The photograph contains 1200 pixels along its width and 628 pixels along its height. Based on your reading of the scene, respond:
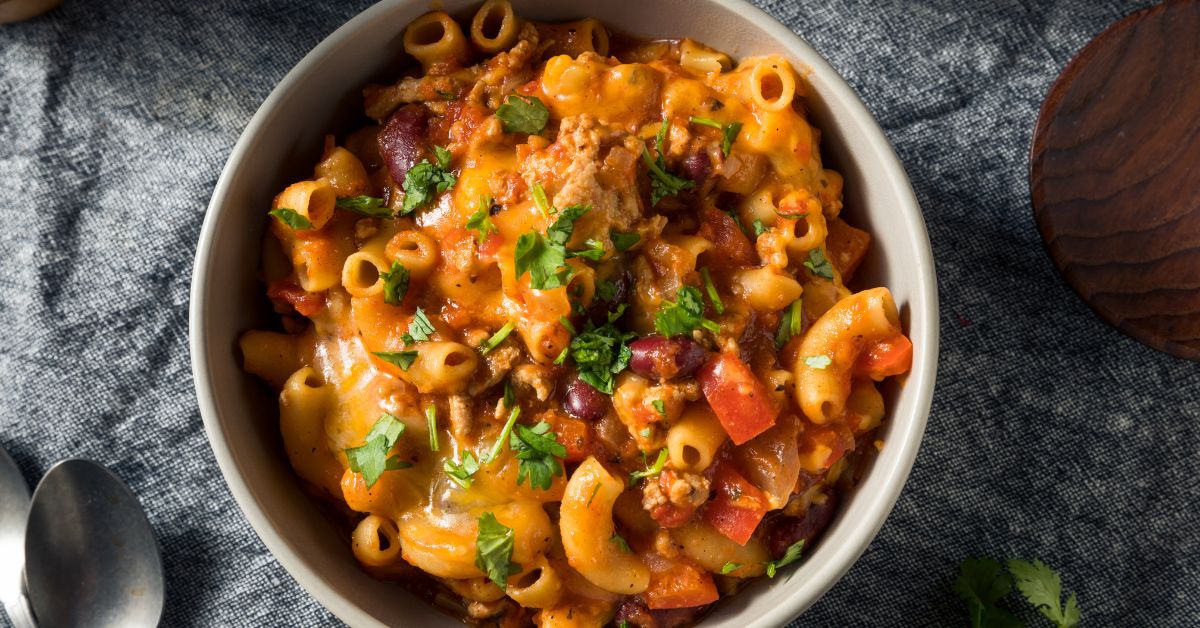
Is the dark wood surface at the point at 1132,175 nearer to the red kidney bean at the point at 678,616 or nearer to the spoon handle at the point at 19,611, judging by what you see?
the red kidney bean at the point at 678,616

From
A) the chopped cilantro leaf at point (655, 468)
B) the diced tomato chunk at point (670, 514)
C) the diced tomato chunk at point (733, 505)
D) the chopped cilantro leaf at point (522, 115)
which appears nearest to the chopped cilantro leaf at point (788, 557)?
the diced tomato chunk at point (733, 505)

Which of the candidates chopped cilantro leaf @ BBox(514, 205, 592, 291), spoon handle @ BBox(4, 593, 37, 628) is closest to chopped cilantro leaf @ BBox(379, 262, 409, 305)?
chopped cilantro leaf @ BBox(514, 205, 592, 291)

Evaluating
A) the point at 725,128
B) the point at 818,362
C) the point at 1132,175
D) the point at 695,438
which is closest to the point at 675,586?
the point at 695,438

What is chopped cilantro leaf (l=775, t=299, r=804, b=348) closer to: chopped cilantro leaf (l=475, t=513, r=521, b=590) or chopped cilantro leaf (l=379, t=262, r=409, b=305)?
chopped cilantro leaf (l=475, t=513, r=521, b=590)

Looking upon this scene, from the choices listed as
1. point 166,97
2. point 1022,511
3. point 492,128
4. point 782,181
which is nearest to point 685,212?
point 782,181

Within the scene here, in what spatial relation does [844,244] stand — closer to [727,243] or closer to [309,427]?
[727,243]

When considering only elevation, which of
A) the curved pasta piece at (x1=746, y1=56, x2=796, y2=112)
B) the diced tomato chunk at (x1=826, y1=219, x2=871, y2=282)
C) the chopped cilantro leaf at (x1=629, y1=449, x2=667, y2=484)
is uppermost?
the curved pasta piece at (x1=746, y1=56, x2=796, y2=112)

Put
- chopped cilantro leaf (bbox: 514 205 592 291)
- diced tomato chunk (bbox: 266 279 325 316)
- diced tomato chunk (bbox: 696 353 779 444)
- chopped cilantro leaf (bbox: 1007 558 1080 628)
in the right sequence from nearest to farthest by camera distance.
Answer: chopped cilantro leaf (bbox: 514 205 592 291) → diced tomato chunk (bbox: 696 353 779 444) → diced tomato chunk (bbox: 266 279 325 316) → chopped cilantro leaf (bbox: 1007 558 1080 628)

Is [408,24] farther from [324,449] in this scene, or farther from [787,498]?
[787,498]
